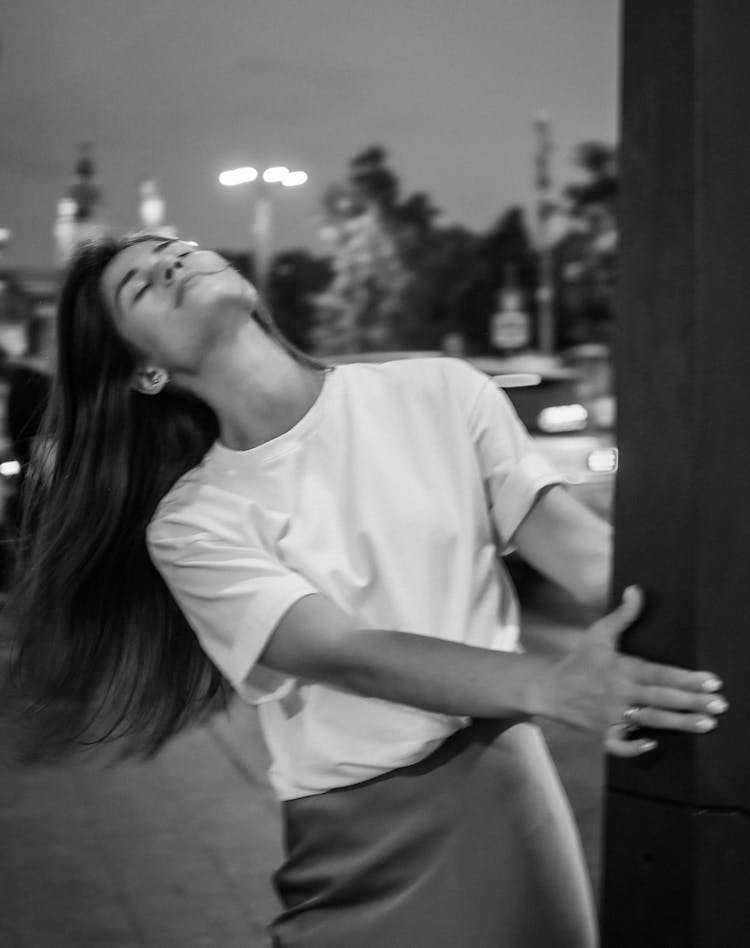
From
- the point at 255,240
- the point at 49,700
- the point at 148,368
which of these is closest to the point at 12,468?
the point at 49,700

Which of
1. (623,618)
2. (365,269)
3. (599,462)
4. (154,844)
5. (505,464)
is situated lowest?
(154,844)

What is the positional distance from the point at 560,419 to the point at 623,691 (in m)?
8.28

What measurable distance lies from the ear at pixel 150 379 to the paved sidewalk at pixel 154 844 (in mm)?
943

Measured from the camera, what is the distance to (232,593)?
6.27 ft

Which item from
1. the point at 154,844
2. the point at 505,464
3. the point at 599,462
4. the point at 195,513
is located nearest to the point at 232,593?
the point at 195,513

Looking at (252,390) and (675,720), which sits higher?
(252,390)

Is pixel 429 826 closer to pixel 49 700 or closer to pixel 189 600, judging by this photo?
pixel 189 600

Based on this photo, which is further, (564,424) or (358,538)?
(564,424)

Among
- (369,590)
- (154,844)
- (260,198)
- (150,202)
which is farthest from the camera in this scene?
(260,198)

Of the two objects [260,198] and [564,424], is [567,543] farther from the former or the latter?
[260,198]

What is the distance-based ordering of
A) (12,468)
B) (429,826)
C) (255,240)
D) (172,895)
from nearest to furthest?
(429,826) < (12,468) < (172,895) < (255,240)

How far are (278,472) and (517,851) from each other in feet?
2.15

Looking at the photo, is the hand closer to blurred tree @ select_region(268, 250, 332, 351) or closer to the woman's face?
the woman's face

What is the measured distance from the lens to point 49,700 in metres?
2.54
